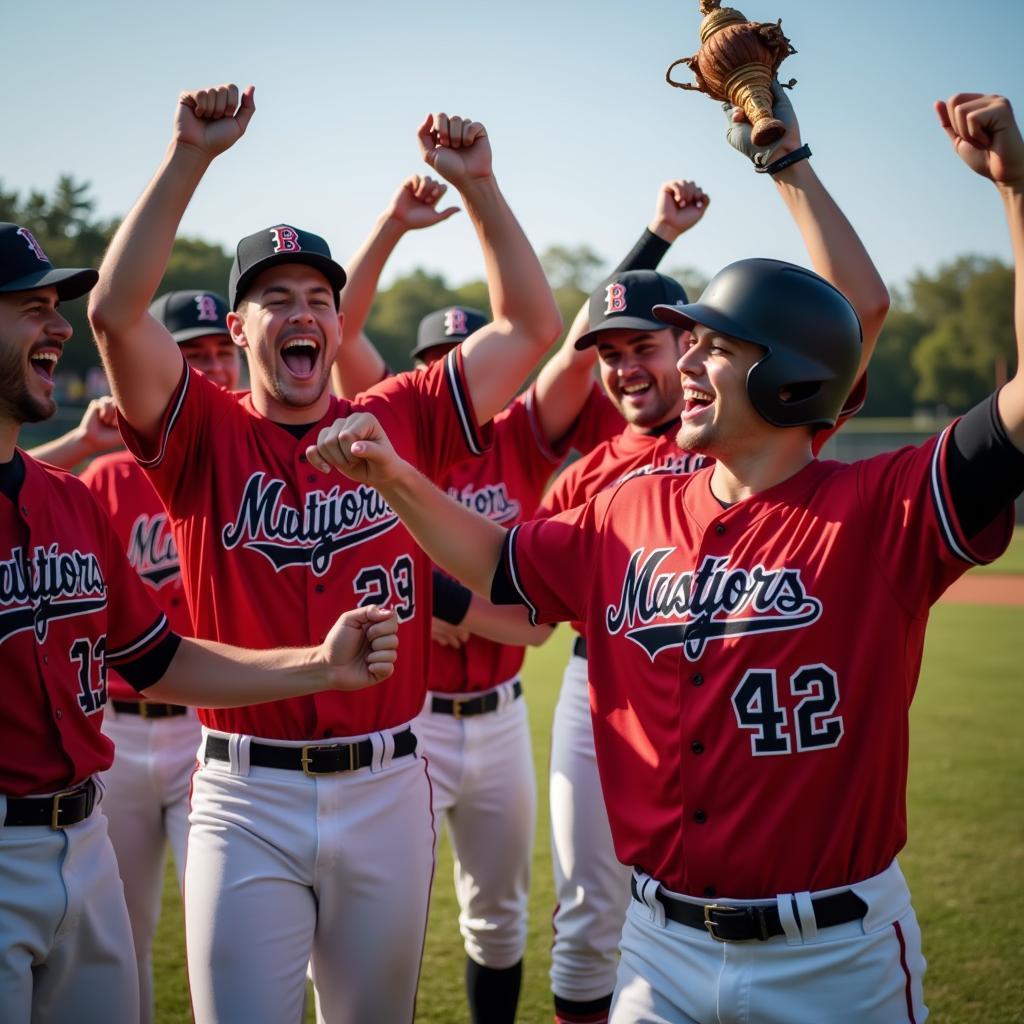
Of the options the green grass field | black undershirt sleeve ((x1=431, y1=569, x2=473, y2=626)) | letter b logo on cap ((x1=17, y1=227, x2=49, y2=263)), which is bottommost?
the green grass field

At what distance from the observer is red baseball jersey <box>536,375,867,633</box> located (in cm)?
425

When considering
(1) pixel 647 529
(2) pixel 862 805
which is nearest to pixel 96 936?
(1) pixel 647 529

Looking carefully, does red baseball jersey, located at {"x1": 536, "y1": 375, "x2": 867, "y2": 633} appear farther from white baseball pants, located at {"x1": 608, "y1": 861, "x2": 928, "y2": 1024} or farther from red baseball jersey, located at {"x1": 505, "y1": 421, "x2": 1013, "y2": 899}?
white baseball pants, located at {"x1": 608, "y1": 861, "x2": 928, "y2": 1024}

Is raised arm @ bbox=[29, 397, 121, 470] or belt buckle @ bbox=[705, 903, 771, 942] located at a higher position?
raised arm @ bbox=[29, 397, 121, 470]

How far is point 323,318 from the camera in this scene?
350 cm

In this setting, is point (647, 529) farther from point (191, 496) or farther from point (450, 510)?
point (191, 496)

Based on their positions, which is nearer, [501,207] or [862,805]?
[862,805]

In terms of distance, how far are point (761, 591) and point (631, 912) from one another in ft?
2.99

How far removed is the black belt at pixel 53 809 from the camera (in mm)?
2729

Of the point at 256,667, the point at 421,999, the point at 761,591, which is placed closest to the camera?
the point at 761,591

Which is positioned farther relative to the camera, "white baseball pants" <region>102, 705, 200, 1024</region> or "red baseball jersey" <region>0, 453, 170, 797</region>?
"white baseball pants" <region>102, 705, 200, 1024</region>

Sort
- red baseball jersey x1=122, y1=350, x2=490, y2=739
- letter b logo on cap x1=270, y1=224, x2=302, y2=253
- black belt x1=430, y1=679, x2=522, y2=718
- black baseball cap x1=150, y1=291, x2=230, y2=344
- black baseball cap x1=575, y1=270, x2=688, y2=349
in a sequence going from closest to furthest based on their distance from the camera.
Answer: red baseball jersey x1=122, y1=350, x2=490, y2=739 < letter b logo on cap x1=270, y1=224, x2=302, y2=253 < black baseball cap x1=575, y1=270, x2=688, y2=349 < black belt x1=430, y1=679, x2=522, y2=718 < black baseball cap x1=150, y1=291, x2=230, y2=344

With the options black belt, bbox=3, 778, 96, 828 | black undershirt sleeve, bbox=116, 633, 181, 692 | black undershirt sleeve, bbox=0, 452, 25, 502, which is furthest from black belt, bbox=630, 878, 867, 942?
black undershirt sleeve, bbox=0, 452, 25, 502

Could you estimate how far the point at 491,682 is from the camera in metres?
4.73
